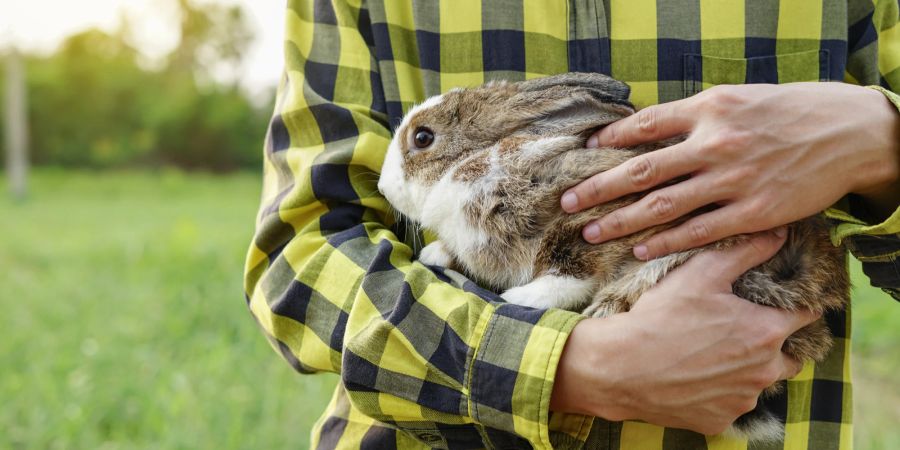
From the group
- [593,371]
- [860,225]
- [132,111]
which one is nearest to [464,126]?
[593,371]

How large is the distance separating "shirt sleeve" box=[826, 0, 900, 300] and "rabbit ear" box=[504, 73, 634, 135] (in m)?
0.52

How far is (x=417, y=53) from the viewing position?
1865mm

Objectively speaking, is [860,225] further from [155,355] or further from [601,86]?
[155,355]

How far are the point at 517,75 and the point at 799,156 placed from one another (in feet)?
2.18

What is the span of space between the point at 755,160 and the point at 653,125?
20 cm

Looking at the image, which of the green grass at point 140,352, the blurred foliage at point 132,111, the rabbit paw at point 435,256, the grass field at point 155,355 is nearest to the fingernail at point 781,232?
the rabbit paw at point 435,256

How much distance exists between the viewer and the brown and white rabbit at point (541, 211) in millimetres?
1559

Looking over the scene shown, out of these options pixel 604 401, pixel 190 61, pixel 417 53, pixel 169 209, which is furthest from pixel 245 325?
pixel 190 61

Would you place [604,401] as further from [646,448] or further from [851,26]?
[851,26]

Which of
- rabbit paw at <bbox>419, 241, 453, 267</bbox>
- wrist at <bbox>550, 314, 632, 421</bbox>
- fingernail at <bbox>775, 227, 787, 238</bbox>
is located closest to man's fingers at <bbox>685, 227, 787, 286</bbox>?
fingernail at <bbox>775, 227, 787, 238</bbox>

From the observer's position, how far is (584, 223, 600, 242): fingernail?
5.13 feet

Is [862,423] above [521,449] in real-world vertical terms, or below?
below

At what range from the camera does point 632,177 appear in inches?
59.6

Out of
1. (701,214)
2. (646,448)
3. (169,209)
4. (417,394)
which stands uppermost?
(701,214)
